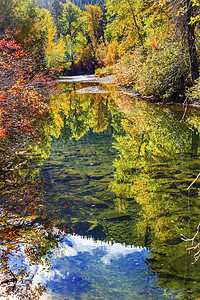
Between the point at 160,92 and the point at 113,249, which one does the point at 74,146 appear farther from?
the point at 160,92

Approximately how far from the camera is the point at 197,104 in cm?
1095

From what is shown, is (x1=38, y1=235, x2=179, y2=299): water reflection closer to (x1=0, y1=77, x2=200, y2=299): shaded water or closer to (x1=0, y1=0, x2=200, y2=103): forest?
(x1=0, y1=77, x2=200, y2=299): shaded water

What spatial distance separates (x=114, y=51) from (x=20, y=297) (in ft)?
118

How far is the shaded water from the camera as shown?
100 inches

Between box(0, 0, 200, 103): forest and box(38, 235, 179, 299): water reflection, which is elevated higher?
box(0, 0, 200, 103): forest

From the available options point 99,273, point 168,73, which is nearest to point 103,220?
point 99,273

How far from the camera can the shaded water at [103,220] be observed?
100 inches

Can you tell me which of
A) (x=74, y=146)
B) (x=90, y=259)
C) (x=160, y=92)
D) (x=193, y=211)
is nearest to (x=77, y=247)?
(x=90, y=259)

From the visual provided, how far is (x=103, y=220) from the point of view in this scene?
12.0 feet

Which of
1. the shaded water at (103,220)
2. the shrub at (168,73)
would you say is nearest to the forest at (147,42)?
the shrub at (168,73)

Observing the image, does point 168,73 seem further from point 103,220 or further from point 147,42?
point 103,220

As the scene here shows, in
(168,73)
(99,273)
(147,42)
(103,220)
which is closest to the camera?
(99,273)

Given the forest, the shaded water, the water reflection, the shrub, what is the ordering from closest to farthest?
the water reflection → the shaded water → the forest → the shrub

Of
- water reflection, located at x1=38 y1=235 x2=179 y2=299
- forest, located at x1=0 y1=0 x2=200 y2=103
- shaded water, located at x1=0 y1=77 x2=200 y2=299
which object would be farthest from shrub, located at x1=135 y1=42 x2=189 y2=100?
water reflection, located at x1=38 y1=235 x2=179 y2=299
